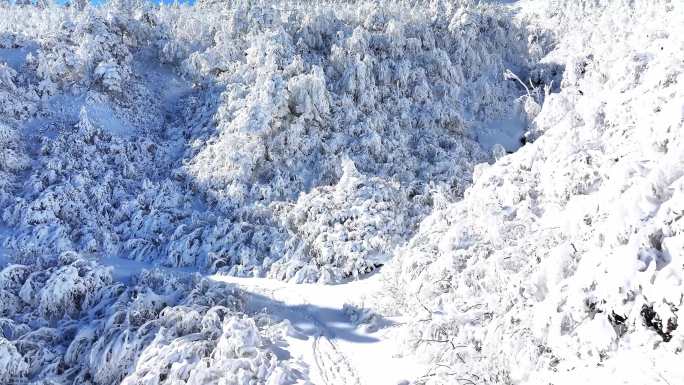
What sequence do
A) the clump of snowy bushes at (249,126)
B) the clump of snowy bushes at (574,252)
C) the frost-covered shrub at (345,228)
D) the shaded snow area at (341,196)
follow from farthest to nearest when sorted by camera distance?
1. the clump of snowy bushes at (249,126)
2. the frost-covered shrub at (345,228)
3. the shaded snow area at (341,196)
4. the clump of snowy bushes at (574,252)

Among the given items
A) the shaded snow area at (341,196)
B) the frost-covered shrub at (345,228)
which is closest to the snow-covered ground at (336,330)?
the shaded snow area at (341,196)

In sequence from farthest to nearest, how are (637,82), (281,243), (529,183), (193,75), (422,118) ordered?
(193,75) → (422,118) → (281,243) → (529,183) → (637,82)

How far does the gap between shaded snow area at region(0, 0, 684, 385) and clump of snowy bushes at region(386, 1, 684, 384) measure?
0.16 feet

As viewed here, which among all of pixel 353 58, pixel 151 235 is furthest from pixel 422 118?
pixel 151 235

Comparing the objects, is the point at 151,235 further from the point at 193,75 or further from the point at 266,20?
the point at 266,20

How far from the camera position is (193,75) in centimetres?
3150

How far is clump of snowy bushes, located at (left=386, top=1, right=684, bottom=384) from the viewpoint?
284 inches

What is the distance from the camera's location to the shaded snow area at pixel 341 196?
8.66 meters

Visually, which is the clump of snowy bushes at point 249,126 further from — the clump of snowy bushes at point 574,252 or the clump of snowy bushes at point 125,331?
the clump of snowy bushes at point 574,252

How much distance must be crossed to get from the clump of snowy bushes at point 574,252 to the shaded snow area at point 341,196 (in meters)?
0.05

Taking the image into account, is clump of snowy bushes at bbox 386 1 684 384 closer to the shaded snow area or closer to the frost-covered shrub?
the shaded snow area

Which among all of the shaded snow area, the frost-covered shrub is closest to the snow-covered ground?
the shaded snow area

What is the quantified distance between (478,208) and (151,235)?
14245mm

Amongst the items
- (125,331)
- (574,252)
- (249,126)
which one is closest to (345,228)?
(249,126)
